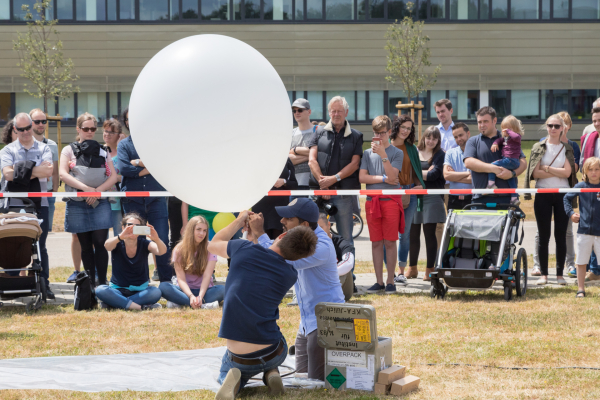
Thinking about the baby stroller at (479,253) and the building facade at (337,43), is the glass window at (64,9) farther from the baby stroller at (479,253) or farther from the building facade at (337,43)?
the baby stroller at (479,253)

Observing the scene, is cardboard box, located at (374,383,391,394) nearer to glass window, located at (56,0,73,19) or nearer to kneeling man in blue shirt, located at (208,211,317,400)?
kneeling man in blue shirt, located at (208,211,317,400)

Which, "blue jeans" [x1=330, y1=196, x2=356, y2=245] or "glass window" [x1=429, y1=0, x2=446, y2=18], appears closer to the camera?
"blue jeans" [x1=330, y1=196, x2=356, y2=245]

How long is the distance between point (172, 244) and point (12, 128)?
2622 mm

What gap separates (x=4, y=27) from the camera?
31625 millimetres

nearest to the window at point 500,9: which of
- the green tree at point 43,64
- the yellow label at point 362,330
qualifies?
the green tree at point 43,64

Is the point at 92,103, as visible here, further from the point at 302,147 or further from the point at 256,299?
the point at 256,299

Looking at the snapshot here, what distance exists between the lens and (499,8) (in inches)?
1296

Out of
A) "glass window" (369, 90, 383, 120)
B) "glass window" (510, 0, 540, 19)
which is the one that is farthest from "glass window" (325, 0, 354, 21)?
"glass window" (510, 0, 540, 19)

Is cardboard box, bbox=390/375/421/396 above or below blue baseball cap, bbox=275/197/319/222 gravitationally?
below

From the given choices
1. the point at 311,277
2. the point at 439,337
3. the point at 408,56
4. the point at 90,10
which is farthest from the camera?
the point at 90,10

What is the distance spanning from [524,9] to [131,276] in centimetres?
2959

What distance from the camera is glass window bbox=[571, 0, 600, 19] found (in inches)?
1305

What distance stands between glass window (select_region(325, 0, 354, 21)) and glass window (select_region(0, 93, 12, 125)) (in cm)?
1570

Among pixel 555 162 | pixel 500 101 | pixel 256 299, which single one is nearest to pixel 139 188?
pixel 256 299
